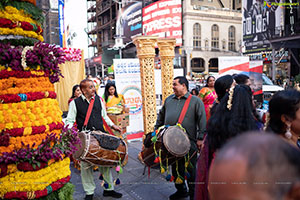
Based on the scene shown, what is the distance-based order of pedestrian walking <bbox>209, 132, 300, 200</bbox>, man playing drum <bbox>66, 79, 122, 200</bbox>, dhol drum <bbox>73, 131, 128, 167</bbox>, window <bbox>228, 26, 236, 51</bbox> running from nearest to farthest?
pedestrian walking <bbox>209, 132, 300, 200</bbox>
dhol drum <bbox>73, 131, 128, 167</bbox>
man playing drum <bbox>66, 79, 122, 200</bbox>
window <bbox>228, 26, 236, 51</bbox>

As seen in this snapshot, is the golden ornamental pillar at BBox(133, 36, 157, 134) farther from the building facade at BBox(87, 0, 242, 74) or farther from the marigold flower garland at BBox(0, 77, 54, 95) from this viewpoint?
the building facade at BBox(87, 0, 242, 74)

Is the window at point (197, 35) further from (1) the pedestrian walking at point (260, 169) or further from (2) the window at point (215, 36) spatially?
(1) the pedestrian walking at point (260, 169)

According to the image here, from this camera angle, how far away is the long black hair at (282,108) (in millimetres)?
2152

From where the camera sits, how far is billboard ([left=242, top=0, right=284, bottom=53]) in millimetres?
24688

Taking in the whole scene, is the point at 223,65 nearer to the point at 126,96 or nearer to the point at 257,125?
the point at 126,96

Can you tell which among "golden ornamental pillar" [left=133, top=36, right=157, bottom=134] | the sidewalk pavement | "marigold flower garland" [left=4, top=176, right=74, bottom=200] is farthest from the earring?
"golden ornamental pillar" [left=133, top=36, right=157, bottom=134]

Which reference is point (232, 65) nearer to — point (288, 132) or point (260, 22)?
point (288, 132)

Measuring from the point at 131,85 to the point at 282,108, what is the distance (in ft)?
19.9

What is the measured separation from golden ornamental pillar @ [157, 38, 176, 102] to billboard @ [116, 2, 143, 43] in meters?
31.5

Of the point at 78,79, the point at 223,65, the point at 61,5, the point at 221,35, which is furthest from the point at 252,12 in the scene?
the point at 78,79

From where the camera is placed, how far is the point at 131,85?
8023 mm

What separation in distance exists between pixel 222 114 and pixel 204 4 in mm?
43517

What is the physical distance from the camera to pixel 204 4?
42531 millimetres

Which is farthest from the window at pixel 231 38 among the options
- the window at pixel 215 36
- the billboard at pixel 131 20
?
the billboard at pixel 131 20
